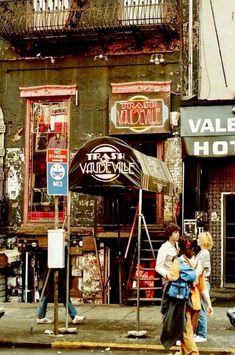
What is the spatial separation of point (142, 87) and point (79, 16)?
242 centimetres

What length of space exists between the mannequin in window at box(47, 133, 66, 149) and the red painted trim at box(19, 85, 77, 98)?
3.52ft

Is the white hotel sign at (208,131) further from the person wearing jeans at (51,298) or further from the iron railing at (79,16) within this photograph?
the person wearing jeans at (51,298)

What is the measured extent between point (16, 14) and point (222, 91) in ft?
18.6

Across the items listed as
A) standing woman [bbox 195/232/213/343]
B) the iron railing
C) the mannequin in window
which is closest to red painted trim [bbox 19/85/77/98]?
the mannequin in window

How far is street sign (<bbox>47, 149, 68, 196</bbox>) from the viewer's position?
11.8 m

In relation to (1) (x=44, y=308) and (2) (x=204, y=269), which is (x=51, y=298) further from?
(2) (x=204, y=269)

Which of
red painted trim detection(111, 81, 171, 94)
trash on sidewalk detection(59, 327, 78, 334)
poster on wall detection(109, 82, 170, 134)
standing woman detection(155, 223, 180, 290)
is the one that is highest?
red painted trim detection(111, 81, 171, 94)

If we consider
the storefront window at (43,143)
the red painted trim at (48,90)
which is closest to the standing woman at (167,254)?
the storefront window at (43,143)

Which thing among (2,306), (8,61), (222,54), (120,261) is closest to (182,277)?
(120,261)

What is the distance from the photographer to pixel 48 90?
690 inches

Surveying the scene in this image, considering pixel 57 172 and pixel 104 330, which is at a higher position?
pixel 57 172

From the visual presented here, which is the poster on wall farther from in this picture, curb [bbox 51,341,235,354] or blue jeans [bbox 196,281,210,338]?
curb [bbox 51,341,235,354]

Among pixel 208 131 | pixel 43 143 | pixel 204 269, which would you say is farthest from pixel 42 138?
pixel 204 269

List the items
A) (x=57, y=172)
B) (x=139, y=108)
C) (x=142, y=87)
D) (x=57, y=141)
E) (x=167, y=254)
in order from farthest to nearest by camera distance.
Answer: (x=57, y=141) < (x=142, y=87) < (x=139, y=108) < (x=57, y=172) < (x=167, y=254)
